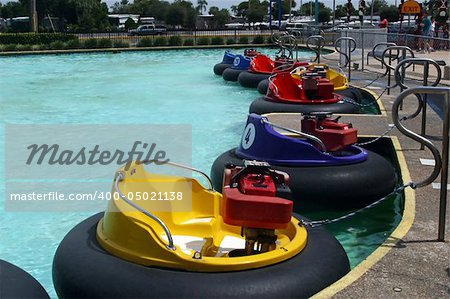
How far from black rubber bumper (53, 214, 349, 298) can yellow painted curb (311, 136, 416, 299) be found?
0.11 metres

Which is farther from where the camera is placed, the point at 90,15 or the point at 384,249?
the point at 90,15

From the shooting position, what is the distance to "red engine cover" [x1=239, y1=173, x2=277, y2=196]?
353 cm

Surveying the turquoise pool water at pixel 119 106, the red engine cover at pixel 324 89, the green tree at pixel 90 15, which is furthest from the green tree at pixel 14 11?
the red engine cover at pixel 324 89

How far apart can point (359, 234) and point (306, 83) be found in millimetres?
4238

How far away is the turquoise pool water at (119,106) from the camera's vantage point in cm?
502

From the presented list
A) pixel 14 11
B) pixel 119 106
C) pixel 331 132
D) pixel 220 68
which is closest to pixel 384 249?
pixel 331 132

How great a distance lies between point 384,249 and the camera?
369cm

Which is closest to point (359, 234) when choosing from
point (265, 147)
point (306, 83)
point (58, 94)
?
point (265, 147)

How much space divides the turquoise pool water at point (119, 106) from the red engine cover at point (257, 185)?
127 centimetres

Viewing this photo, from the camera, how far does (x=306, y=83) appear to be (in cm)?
888

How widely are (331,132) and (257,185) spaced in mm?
2133

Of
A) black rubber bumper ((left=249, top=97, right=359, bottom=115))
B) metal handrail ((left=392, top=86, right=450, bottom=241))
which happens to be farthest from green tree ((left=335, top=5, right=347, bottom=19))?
metal handrail ((left=392, top=86, right=450, bottom=241))

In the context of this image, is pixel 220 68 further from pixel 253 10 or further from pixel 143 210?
pixel 253 10

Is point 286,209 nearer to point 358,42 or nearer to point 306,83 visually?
point 306,83
